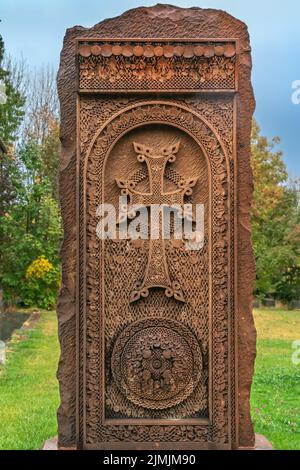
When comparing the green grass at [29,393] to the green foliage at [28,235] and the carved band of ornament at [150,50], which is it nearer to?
the carved band of ornament at [150,50]

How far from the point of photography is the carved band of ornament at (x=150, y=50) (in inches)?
162

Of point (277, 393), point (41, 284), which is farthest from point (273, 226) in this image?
point (277, 393)

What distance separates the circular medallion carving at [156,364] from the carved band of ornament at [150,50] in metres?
1.74

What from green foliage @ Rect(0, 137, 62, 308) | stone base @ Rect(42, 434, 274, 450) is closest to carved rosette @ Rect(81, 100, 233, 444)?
stone base @ Rect(42, 434, 274, 450)

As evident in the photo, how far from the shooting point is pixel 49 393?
6.66 m

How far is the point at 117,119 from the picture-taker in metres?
Answer: 4.16

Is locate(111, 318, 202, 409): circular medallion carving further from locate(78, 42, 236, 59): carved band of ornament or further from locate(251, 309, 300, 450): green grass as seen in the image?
locate(78, 42, 236, 59): carved band of ornament

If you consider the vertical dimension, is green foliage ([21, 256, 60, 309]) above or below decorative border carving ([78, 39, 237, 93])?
below

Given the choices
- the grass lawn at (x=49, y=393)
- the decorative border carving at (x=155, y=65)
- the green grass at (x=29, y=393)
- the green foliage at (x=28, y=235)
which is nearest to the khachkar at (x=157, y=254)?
the decorative border carving at (x=155, y=65)

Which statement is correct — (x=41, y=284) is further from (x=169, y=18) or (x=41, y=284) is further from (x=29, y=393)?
(x=169, y=18)

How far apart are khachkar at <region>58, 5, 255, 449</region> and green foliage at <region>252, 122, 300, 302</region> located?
42.4ft

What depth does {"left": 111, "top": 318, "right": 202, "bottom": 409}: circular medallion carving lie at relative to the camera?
418 cm

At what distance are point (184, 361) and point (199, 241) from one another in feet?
2.62

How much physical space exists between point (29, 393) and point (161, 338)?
9.53 ft
